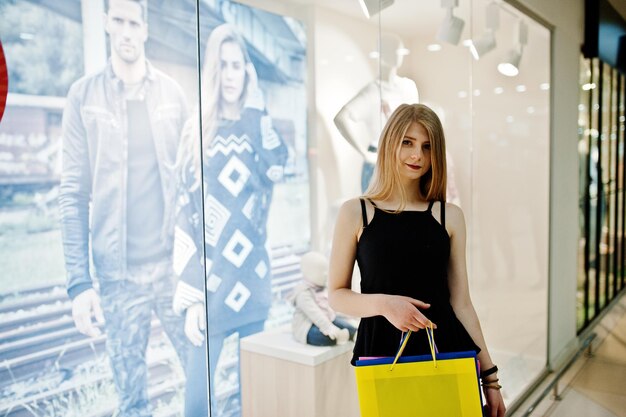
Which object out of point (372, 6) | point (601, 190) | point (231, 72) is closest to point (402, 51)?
point (372, 6)

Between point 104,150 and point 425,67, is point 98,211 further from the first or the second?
point 425,67

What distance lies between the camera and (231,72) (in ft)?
6.54

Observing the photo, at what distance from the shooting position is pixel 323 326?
204 cm

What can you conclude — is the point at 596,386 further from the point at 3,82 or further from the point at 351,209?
the point at 3,82

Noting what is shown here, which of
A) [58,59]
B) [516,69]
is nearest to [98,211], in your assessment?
[58,59]

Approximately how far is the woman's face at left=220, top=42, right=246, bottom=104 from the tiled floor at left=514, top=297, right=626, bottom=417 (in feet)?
7.58

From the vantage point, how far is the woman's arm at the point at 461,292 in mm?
1567

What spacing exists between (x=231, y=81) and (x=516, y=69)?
2.07 metres

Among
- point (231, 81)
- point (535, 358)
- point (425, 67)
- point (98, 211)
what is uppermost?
point (425, 67)

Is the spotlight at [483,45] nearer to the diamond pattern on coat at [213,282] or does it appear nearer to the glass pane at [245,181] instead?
the glass pane at [245,181]

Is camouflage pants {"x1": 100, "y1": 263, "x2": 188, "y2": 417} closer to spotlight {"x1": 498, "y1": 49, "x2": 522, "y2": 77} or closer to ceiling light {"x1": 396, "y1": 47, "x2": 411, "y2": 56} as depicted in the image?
ceiling light {"x1": 396, "y1": 47, "x2": 411, "y2": 56}

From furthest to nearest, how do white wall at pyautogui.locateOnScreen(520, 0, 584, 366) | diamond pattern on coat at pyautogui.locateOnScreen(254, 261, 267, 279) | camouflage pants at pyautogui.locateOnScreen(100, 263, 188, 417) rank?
white wall at pyautogui.locateOnScreen(520, 0, 584, 366)
diamond pattern on coat at pyautogui.locateOnScreen(254, 261, 267, 279)
camouflage pants at pyautogui.locateOnScreen(100, 263, 188, 417)

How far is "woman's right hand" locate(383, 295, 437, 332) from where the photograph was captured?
4.44 feet

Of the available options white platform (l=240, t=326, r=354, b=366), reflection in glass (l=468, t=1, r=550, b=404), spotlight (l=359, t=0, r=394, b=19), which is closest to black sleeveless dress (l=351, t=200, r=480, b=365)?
white platform (l=240, t=326, r=354, b=366)
